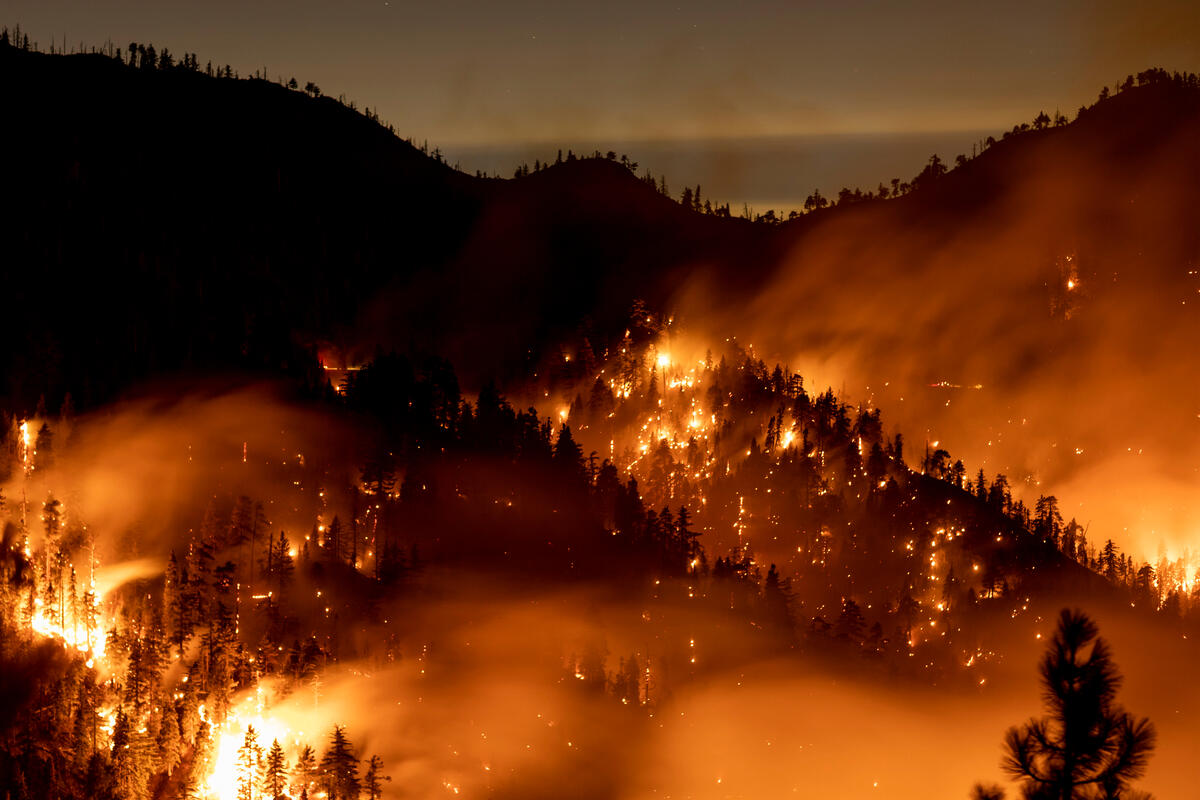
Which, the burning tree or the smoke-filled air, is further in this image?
the smoke-filled air

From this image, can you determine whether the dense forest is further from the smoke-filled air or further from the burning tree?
the burning tree

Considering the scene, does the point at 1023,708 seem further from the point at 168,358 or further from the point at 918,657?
the point at 168,358

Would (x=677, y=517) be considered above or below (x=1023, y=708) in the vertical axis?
above

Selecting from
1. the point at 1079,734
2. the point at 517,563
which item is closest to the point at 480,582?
the point at 517,563

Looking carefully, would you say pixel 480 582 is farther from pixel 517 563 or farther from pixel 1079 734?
pixel 1079 734

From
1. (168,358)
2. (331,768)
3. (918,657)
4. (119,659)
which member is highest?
(168,358)

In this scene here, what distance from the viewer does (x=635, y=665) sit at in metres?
108

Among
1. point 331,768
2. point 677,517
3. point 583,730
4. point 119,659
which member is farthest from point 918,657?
point 119,659

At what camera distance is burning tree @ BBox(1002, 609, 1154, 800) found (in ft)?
54.7

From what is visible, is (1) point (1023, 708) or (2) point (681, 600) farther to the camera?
(1) point (1023, 708)

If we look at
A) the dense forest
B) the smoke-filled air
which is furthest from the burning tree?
the dense forest

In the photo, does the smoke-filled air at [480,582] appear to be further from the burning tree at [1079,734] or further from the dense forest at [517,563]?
the burning tree at [1079,734]

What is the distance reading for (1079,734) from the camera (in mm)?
17000

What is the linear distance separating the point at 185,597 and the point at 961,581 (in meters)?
100
